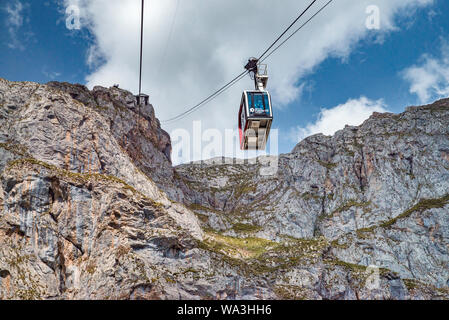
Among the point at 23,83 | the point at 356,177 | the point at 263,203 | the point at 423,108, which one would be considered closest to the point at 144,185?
the point at 23,83

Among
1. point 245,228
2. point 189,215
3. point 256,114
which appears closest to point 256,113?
point 256,114

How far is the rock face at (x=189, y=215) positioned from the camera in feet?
283

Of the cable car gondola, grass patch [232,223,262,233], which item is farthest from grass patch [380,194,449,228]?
the cable car gondola

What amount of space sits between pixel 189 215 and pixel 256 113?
378ft

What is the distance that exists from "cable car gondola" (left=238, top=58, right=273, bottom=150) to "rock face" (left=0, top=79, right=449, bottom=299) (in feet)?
189

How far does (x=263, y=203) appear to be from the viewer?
19562 centimetres

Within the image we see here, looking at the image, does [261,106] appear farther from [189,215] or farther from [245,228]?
[245,228]

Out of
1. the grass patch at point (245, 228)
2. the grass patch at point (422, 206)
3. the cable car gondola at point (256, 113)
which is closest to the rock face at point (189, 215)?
the grass patch at point (422, 206)

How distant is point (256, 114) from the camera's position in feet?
104

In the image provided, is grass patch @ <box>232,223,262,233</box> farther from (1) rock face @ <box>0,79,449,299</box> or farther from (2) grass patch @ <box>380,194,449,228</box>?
(2) grass patch @ <box>380,194,449,228</box>

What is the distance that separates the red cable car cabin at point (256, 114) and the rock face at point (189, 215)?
5859 centimetres

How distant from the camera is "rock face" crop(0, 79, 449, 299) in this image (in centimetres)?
8631

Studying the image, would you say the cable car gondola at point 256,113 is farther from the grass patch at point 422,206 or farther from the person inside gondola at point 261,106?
the grass patch at point 422,206
